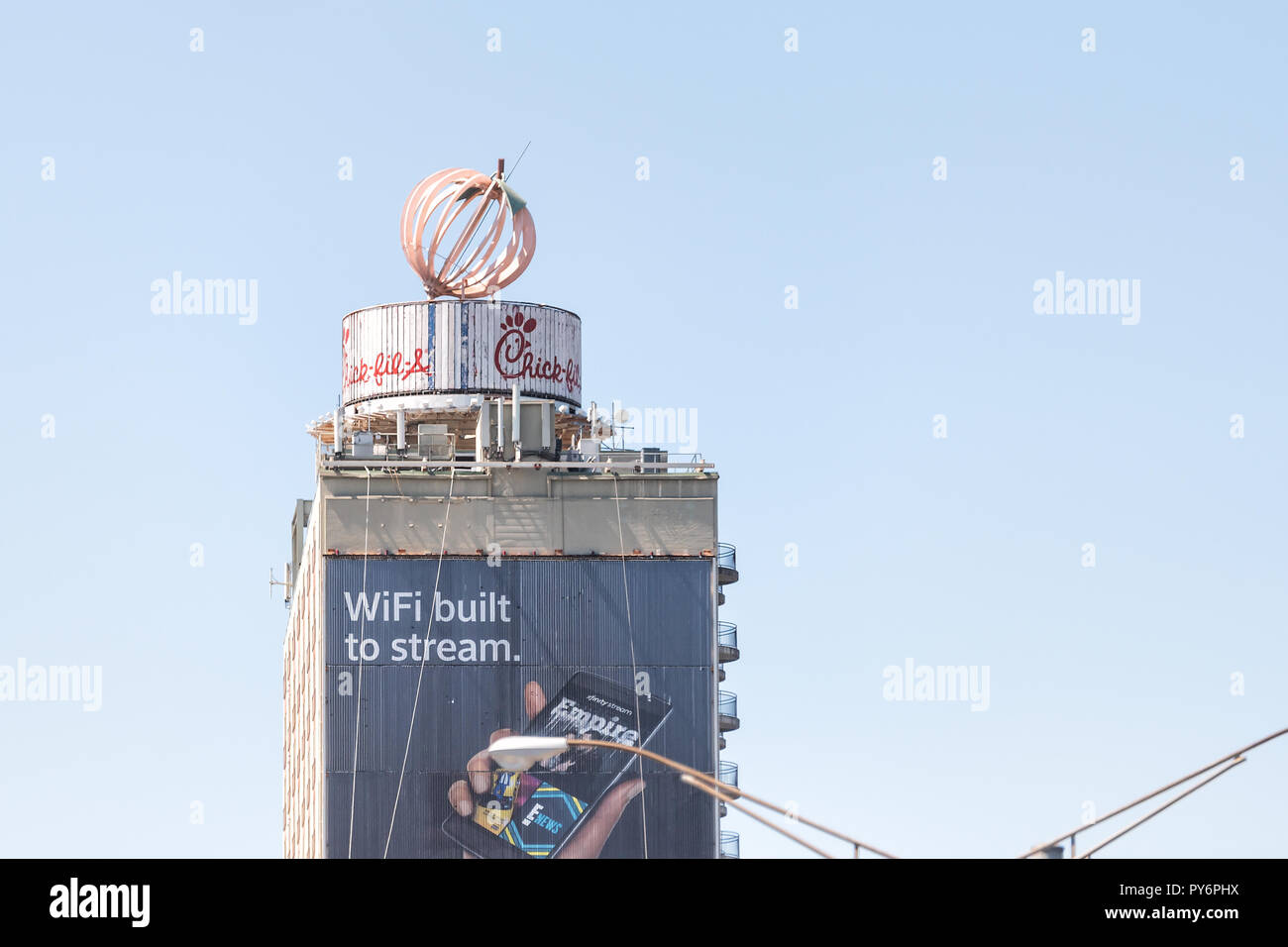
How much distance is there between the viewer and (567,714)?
315ft

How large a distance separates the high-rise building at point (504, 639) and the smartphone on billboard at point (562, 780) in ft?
0.26

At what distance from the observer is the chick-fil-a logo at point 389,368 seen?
104 meters

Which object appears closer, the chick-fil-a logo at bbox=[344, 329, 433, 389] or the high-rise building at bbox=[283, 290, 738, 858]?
the high-rise building at bbox=[283, 290, 738, 858]

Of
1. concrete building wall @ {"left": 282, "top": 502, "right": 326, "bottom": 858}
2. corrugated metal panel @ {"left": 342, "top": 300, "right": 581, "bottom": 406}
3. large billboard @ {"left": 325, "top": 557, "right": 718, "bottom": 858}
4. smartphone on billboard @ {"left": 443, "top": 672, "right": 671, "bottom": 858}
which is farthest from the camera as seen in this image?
corrugated metal panel @ {"left": 342, "top": 300, "right": 581, "bottom": 406}

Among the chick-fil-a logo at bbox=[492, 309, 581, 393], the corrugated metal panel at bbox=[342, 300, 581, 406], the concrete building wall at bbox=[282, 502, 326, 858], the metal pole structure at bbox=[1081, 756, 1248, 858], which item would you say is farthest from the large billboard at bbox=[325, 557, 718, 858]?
the metal pole structure at bbox=[1081, 756, 1248, 858]

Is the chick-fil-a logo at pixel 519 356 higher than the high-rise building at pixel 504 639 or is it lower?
higher

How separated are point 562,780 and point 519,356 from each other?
60.9ft

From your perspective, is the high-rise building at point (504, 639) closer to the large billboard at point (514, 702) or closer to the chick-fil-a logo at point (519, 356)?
the large billboard at point (514, 702)

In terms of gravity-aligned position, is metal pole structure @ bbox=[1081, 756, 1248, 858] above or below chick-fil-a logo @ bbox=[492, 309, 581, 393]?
below
